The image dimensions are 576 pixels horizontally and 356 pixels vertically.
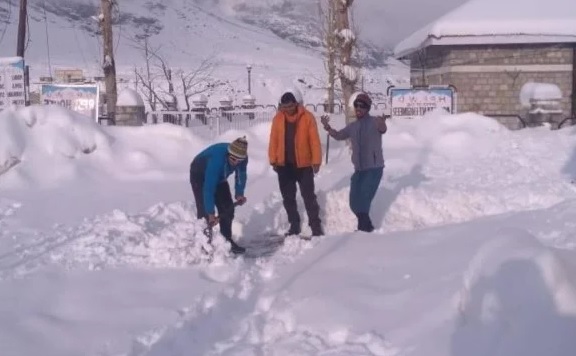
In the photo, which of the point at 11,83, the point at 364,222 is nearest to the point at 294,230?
the point at 364,222

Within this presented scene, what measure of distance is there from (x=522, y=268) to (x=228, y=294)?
8.55ft

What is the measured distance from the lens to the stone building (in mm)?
21562

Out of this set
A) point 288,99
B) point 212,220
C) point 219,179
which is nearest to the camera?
point 212,220

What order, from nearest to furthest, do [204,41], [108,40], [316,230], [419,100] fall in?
[316,230], [419,100], [108,40], [204,41]

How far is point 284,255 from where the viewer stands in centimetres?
→ 793

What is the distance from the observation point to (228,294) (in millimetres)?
6449

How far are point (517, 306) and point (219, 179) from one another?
406cm

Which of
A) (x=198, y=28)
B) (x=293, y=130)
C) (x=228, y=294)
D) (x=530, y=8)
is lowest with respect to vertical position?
(x=228, y=294)

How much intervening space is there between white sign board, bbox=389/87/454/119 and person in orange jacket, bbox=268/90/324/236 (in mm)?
6732

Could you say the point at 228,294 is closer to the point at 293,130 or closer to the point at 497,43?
the point at 293,130

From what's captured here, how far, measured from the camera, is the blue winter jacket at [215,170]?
7.66m

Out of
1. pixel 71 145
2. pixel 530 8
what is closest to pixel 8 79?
pixel 71 145

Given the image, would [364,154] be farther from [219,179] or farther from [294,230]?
[219,179]

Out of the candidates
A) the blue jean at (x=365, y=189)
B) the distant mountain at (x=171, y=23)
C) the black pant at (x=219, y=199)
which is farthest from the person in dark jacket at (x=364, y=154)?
the distant mountain at (x=171, y=23)
